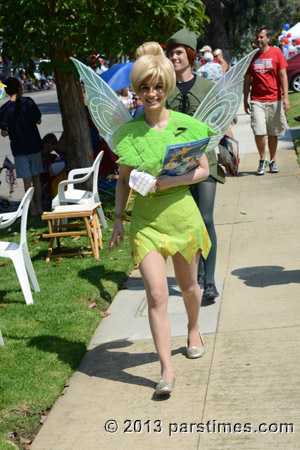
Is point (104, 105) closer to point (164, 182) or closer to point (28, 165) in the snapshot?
point (164, 182)

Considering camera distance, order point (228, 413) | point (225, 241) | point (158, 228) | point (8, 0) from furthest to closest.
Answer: point (8, 0), point (225, 241), point (158, 228), point (228, 413)

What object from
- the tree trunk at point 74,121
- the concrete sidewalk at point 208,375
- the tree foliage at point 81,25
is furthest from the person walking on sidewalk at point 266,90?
the concrete sidewalk at point 208,375

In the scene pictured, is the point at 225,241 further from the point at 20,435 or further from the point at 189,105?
the point at 20,435

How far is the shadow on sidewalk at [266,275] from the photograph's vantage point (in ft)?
20.2

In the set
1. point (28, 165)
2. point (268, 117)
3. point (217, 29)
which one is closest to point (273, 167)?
point (268, 117)

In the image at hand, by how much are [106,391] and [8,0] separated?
18.8 ft

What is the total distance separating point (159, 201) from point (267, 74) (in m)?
7.14

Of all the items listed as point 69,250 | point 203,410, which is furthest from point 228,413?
point 69,250

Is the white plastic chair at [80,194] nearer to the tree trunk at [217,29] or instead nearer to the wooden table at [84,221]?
the wooden table at [84,221]

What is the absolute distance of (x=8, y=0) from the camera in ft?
28.1

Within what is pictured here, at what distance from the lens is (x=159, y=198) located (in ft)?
14.0

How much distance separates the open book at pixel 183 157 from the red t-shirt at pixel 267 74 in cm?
699

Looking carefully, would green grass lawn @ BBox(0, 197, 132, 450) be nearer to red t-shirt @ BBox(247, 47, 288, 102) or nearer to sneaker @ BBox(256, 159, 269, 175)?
sneaker @ BBox(256, 159, 269, 175)

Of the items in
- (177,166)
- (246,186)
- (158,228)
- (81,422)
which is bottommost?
(246,186)
